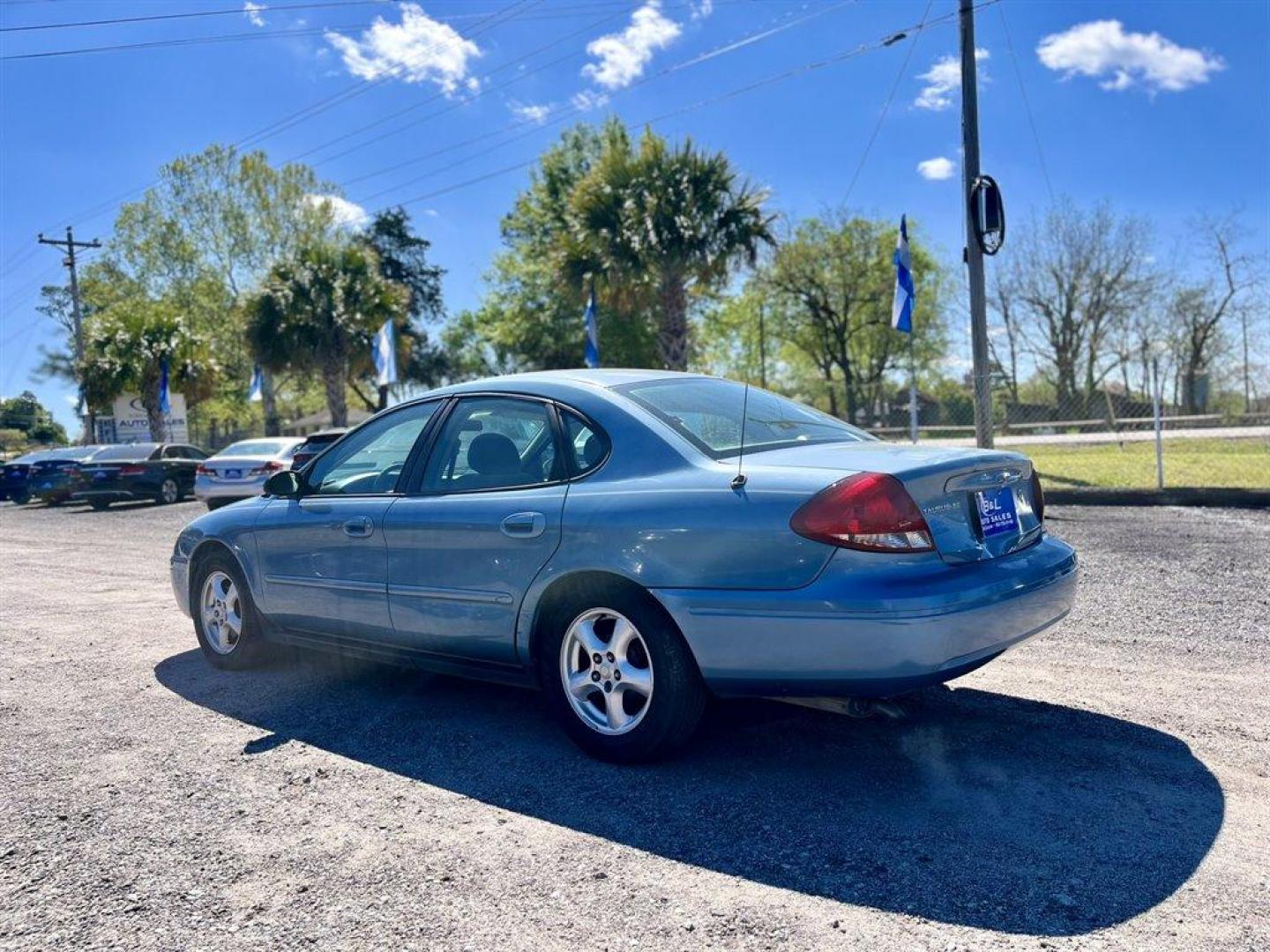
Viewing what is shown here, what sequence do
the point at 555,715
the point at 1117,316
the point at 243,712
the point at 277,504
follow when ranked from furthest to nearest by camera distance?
the point at 1117,316, the point at 277,504, the point at 243,712, the point at 555,715

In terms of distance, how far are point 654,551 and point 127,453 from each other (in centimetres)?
2132

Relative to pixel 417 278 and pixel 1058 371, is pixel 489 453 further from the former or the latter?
pixel 417 278

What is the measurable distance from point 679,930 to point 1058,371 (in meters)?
47.6

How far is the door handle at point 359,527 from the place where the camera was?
4363 millimetres

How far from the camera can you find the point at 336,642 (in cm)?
464

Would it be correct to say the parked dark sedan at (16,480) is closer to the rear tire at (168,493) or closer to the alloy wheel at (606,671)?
the rear tire at (168,493)

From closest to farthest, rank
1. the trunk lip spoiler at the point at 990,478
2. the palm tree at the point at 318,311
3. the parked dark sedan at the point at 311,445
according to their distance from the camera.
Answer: the trunk lip spoiler at the point at 990,478 → the parked dark sedan at the point at 311,445 → the palm tree at the point at 318,311

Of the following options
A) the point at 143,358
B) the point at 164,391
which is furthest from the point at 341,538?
the point at 143,358

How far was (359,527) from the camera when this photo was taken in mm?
4398

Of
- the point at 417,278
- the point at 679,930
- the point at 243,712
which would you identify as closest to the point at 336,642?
the point at 243,712

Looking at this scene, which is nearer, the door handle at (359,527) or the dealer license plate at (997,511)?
the dealer license plate at (997,511)

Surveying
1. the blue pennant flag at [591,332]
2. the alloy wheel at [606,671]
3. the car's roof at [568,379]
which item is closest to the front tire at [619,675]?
the alloy wheel at [606,671]

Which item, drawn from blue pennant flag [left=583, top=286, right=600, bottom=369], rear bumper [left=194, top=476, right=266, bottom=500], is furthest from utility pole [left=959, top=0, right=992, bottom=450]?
rear bumper [left=194, top=476, right=266, bottom=500]

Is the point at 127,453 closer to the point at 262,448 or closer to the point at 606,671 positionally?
the point at 262,448
